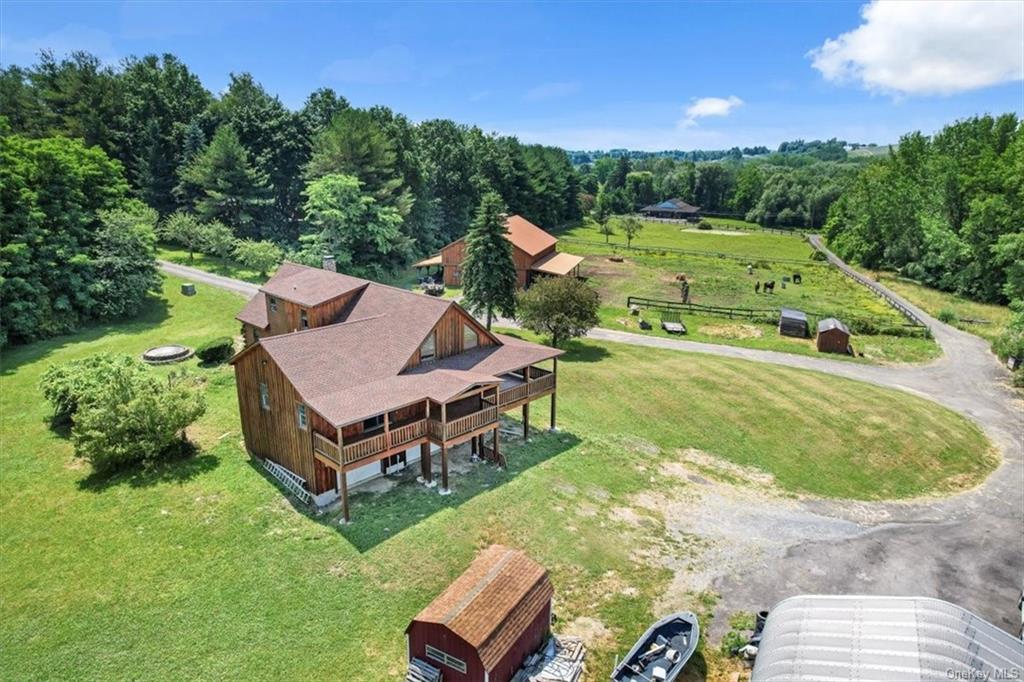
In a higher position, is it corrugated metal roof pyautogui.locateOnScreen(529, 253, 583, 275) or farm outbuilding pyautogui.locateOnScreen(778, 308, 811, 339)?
corrugated metal roof pyautogui.locateOnScreen(529, 253, 583, 275)

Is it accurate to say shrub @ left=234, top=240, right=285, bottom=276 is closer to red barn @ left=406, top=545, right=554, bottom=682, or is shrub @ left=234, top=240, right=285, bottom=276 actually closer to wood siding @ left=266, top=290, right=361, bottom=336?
wood siding @ left=266, top=290, right=361, bottom=336

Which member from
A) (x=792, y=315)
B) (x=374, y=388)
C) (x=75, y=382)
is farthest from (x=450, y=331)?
(x=792, y=315)

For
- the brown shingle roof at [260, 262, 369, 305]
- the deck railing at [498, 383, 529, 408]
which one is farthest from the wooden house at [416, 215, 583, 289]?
the deck railing at [498, 383, 529, 408]

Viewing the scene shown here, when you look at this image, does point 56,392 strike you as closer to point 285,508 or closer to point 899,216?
point 285,508

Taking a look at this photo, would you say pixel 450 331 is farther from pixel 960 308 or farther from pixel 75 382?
pixel 960 308

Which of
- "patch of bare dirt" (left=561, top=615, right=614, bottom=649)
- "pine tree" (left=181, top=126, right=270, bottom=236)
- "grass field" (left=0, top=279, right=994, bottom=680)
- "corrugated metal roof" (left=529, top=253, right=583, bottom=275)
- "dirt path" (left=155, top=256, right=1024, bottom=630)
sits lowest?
"dirt path" (left=155, top=256, right=1024, bottom=630)

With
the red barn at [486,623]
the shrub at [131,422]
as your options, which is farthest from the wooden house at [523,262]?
the red barn at [486,623]

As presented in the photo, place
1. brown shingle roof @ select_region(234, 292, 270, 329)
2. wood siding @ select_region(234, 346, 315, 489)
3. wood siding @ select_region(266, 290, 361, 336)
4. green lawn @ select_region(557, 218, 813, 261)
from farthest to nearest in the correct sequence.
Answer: green lawn @ select_region(557, 218, 813, 261) → brown shingle roof @ select_region(234, 292, 270, 329) → wood siding @ select_region(266, 290, 361, 336) → wood siding @ select_region(234, 346, 315, 489)
